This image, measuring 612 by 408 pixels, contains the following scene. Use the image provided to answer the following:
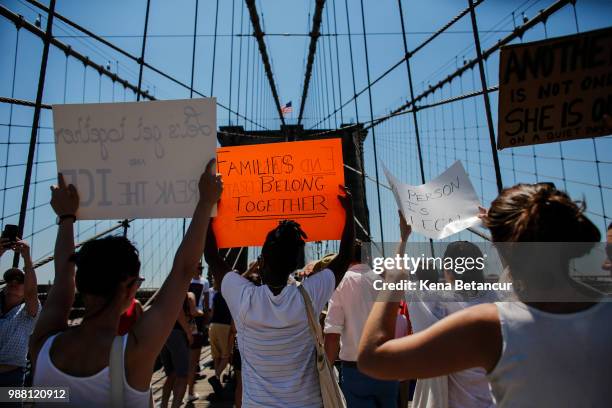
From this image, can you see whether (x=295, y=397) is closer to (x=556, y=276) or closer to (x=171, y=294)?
(x=171, y=294)

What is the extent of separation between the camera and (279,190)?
203 centimetres

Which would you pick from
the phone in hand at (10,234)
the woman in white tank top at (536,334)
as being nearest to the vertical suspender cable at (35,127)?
the phone in hand at (10,234)

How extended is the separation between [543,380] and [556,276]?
186 mm

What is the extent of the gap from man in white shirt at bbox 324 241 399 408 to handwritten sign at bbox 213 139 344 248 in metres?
0.34

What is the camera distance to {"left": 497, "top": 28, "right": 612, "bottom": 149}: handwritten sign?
1.44 metres

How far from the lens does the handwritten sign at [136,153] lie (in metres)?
1.44

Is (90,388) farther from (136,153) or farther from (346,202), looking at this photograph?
(346,202)

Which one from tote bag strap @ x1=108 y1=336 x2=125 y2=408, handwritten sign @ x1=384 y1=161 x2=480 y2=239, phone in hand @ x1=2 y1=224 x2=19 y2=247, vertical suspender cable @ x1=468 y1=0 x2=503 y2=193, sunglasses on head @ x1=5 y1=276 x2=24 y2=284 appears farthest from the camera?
sunglasses on head @ x1=5 y1=276 x2=24 y2=284

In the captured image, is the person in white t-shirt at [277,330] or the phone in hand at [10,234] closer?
the person in white t-shirt at [277,330]

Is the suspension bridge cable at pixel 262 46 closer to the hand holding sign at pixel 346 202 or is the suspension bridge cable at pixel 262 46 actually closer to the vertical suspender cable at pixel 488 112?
the vertical suspender cable at pixel 488 112

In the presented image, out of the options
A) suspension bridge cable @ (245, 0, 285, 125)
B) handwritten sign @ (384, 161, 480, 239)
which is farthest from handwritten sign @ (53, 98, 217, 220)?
suspension bridge cable @ (245, 0, 285, 125)

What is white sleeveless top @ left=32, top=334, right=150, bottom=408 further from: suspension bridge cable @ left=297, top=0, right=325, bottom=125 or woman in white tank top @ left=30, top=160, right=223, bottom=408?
suspension bridge cable @ left=297, top=0, right=325, bottom=125

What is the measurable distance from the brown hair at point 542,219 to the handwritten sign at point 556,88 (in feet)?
2.54

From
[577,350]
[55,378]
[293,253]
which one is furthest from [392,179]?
[55,378]
